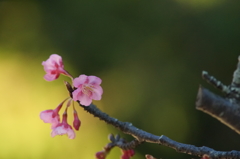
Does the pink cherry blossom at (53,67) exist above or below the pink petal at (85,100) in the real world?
above

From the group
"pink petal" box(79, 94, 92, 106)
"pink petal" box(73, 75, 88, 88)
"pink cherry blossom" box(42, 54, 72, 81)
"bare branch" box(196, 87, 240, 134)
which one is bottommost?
"bare branch" box(196, 87, 240, 134)

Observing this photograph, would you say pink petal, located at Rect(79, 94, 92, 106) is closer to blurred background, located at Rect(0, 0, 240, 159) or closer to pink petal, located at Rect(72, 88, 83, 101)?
pink petal, located at Rect(72, 88, 83, 101)

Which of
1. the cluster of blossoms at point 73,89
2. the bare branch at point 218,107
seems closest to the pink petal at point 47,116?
the cluster of blossoms at point 73,89

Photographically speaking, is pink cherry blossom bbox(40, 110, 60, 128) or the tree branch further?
pink cherry blossom bbox(40, 110, 60, 128)

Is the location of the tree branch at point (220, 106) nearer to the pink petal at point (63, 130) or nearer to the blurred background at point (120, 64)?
the pink petal at point (63, 130)

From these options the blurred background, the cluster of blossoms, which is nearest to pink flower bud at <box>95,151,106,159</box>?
the cluster of blossoms

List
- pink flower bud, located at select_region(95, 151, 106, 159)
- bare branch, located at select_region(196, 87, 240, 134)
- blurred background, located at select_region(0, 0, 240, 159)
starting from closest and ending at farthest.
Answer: bare branch, located at select_region(196, 87, 240, 134) < pink flower bud, located at select_region(95, 151, 106, 159) < blurred background, located at select_region(0, 0, 240, 159)

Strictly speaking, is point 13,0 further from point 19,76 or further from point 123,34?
point 123,34
